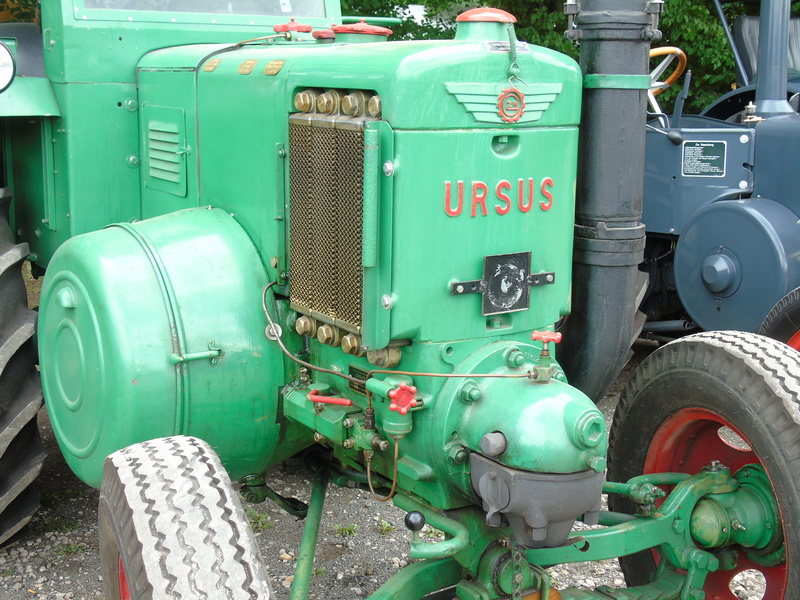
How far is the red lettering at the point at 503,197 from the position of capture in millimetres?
2490

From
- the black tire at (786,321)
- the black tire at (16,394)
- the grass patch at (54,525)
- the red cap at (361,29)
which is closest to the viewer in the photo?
the red cap at (361,29)

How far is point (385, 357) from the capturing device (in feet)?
8.18

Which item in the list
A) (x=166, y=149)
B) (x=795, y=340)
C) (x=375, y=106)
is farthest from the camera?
(x=795, y=340)

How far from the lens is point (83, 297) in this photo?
2754 millimetres

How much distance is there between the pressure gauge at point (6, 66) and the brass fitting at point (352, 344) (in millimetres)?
1560

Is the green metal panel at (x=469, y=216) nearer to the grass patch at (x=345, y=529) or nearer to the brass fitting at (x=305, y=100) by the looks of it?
the brass fitting at (x=305, y=100)

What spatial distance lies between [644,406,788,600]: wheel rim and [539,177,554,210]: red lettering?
2.41ft

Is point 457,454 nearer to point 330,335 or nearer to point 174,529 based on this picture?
point 330,335

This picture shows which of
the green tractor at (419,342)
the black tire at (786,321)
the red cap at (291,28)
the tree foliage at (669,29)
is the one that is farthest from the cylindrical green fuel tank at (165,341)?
the tree foliage at (669,29)

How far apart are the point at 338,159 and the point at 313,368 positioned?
1.97 ft

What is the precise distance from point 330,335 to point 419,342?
0.96 ft

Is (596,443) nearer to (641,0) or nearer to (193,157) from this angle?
(641,0)

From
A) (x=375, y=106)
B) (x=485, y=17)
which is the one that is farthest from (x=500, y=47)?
(x=375, y=106)

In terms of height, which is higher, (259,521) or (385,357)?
(385,357)
